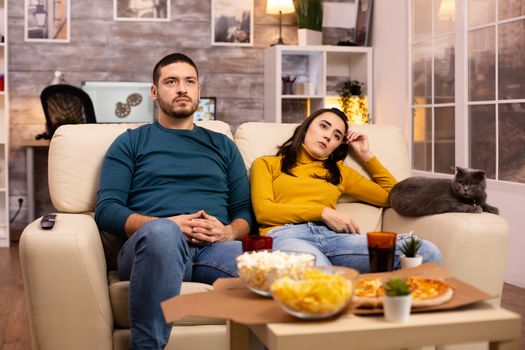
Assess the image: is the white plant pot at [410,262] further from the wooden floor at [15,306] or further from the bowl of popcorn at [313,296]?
the wooden floor at [15,306]

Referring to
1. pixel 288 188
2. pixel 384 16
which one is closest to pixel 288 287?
pixel 288 188

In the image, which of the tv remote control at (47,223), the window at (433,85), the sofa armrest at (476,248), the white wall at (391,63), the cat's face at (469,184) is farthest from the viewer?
the white wall at (391,63)

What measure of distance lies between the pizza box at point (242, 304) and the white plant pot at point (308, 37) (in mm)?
4342

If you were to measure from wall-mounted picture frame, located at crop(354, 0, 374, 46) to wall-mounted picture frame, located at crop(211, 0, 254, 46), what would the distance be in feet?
2.90

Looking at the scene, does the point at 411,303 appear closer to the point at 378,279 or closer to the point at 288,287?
the point at 378,279

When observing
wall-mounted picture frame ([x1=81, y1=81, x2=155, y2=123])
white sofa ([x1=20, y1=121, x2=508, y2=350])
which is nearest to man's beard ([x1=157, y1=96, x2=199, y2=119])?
white sofa ([x1=20, y1=121, x2=508, y2=350])

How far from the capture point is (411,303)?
1.59m

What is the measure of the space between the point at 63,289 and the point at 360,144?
1335mm

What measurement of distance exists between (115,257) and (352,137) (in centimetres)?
102

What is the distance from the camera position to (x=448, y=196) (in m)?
2.70

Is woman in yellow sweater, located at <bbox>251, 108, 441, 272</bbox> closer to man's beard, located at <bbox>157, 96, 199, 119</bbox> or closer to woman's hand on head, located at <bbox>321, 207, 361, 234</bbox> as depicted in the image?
woman's hand on head, located at <bbox>321, 207, 361, 234</bbox>

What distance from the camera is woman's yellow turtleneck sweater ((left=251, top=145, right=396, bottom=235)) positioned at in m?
2.70

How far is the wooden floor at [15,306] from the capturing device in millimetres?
3070

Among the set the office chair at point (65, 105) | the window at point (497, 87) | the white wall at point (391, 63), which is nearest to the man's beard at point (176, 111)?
the window at point (497, 87)
